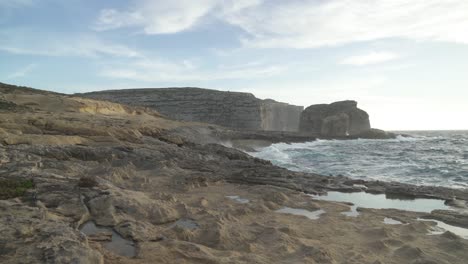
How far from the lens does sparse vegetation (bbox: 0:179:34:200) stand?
7.86m

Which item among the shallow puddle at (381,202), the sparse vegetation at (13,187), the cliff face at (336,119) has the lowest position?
the shallow puddle at (381,202)

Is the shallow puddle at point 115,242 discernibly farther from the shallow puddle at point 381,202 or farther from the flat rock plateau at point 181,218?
the shallow puddle at point 381,202

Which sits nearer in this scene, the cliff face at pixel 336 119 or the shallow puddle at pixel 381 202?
the shallow puddle at pixel 381 202

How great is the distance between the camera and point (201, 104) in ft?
267

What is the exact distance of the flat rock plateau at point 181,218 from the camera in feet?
19.8

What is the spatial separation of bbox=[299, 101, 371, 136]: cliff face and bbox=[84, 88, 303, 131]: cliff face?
1409cm

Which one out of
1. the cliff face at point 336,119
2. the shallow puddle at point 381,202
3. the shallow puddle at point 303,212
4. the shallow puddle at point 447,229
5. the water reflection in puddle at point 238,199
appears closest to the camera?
the shallow puddle at point 447,229

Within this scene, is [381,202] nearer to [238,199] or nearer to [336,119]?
[238,199]

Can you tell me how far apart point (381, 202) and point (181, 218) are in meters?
7.69

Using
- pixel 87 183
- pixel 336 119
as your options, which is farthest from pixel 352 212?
pixel 336 119

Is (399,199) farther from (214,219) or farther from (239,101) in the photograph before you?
(239,101)

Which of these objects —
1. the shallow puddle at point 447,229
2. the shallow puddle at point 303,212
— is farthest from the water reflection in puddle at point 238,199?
the shallow puddle at point 447,229

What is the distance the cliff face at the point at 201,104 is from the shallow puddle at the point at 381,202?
6614 centimetres

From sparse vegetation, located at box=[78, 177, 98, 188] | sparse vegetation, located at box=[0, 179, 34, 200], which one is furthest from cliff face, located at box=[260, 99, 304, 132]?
sparse vegetation, located at box=[0, 179, 34, 200]
